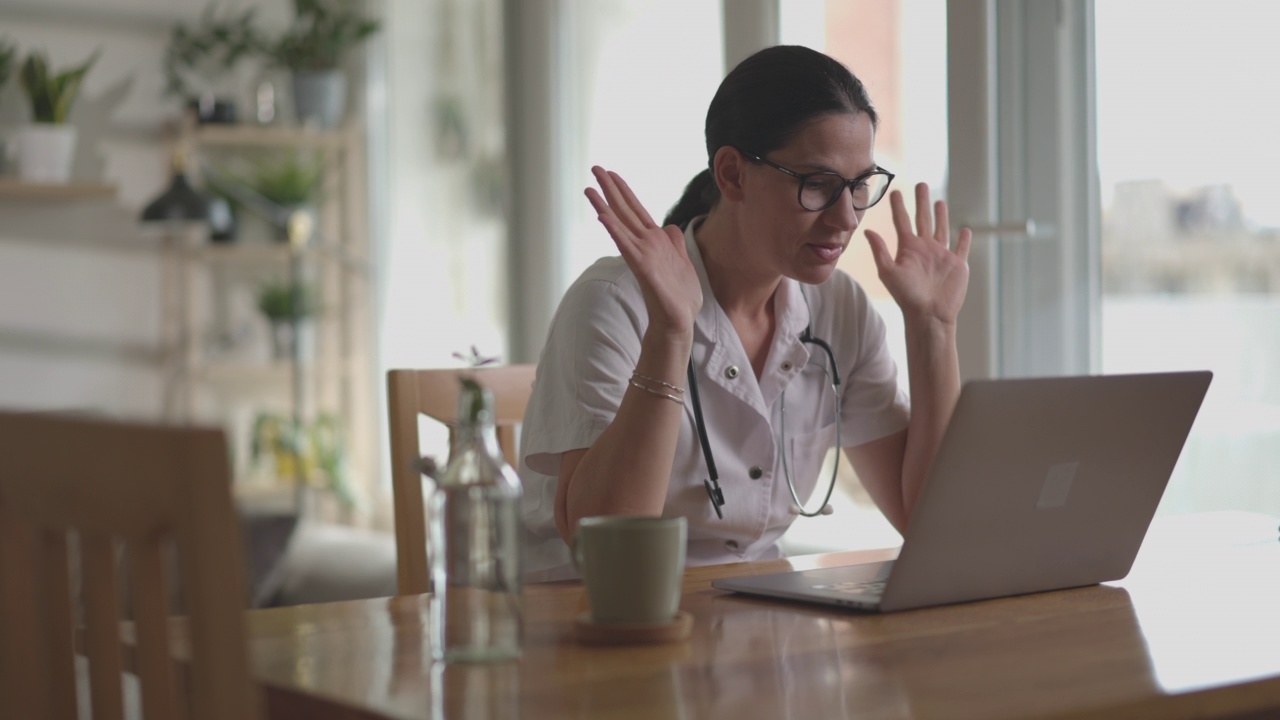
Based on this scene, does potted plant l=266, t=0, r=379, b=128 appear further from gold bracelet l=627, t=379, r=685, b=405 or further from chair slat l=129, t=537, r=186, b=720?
chair slat l=129, t=537, r=186, b=720

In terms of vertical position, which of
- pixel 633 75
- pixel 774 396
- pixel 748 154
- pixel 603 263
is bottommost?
pixel 774 396

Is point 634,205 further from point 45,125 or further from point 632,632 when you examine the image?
point 45,125

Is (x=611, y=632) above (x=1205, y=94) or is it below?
below

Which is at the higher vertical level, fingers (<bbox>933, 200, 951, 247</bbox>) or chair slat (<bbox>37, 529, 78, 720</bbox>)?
fingers (<bbox>933, 200, 951, 247</bbox>)

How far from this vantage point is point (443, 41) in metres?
3.93

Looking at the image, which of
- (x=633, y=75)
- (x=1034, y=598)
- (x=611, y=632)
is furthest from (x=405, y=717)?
(x=633, y=75)

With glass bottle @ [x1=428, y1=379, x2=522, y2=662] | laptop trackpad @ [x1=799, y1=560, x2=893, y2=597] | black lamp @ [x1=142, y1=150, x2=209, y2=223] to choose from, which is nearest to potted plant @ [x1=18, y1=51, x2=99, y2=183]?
black lamp @ [x1=142, y1=150, x2=209, y2=223]

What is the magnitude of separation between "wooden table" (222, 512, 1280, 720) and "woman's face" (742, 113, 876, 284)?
538 mm

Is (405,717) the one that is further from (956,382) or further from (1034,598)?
(956,382)

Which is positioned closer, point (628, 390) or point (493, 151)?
point (628, 390)

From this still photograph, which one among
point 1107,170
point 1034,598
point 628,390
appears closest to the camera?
point 1034,598

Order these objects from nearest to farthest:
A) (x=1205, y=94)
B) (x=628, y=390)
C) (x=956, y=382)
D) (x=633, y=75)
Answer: (x=628, y=390)
(x=956, y=382)
(x=1205, y=94)
(x=633, y=75)

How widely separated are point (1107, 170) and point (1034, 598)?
1.13 m

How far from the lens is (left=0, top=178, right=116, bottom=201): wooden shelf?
372 centimetres
